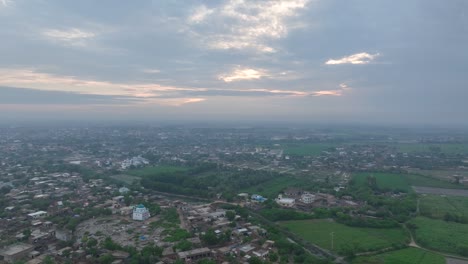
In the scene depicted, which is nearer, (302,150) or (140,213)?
(140,213)

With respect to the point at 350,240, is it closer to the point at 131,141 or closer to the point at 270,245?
the point at 270,245

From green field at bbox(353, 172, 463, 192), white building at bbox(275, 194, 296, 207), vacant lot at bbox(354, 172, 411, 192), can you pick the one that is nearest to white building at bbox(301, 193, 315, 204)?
white building at bbox(275, 194, 296, 207)

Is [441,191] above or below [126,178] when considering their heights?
above

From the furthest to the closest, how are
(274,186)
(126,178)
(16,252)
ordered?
(126,178)
(274,186)
(16,252)

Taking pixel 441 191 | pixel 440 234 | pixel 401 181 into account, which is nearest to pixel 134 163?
pixel 401 181

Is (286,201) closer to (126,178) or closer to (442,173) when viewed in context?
(126,178)

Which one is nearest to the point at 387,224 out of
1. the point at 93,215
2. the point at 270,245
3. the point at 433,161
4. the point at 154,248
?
the point at 270,245

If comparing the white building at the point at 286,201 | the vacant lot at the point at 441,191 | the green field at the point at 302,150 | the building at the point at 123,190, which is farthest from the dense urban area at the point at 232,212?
the green field at the point at 302,150
